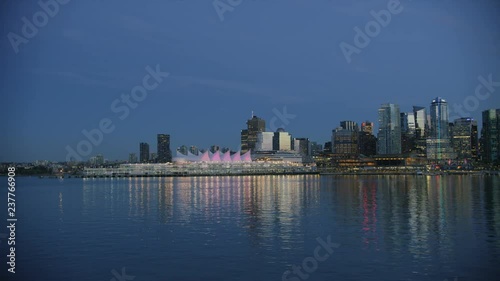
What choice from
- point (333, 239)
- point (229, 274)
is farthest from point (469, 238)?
point (229, 274)

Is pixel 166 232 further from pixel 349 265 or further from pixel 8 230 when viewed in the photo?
pixel 349 265

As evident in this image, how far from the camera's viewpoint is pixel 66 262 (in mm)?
18609

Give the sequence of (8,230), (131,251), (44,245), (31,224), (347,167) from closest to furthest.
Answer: (131,251), (44,245), (8,230), (31,224), (347,167)

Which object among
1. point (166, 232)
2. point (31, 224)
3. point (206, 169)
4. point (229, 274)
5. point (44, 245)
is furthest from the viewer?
point (206, 169)

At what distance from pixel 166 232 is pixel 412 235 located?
36.3 ft

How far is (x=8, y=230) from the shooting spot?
2728cm

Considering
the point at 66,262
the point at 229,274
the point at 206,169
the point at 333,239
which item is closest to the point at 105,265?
the point at 66,262

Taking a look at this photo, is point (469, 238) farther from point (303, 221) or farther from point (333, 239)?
point (303, 221)

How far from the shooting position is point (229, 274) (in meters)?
16.7

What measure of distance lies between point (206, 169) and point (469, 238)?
14009 centimetres

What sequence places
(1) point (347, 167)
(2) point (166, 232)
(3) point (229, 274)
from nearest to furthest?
1. (3) point (229, 274)
2. (2) point (166, 232)
3. (1) point (347, 167)

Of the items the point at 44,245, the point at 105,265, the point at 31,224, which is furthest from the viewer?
the point at 31,224

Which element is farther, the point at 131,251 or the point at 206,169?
the point at 206,169

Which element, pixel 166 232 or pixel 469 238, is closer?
pixel 469 238
